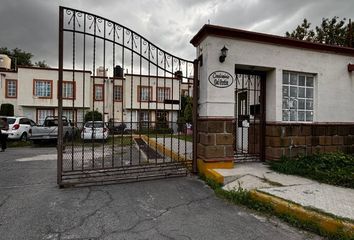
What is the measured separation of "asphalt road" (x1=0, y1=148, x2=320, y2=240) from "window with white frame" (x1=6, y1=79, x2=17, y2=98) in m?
22.0

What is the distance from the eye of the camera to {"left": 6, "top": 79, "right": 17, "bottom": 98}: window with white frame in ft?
73.7

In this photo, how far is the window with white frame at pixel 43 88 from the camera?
2212 centimetres

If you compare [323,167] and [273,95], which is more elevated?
[273,95]

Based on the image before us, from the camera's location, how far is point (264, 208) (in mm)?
3637

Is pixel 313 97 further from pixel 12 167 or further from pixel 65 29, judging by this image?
pixel 12 167

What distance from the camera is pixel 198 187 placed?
15.7 ft

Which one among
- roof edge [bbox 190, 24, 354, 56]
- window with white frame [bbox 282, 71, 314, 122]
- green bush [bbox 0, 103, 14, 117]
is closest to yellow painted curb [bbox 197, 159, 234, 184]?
window with white frame [bbox 282, 71, 314, 122]

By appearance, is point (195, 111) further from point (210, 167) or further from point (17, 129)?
point (17, 129)

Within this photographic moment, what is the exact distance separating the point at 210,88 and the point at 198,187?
2.25 m

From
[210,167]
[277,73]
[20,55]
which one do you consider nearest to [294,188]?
[210,167]

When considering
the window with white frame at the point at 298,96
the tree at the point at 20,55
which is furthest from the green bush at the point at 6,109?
the window with white frame at the point at 298,96

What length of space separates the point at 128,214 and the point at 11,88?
2526 centimetres

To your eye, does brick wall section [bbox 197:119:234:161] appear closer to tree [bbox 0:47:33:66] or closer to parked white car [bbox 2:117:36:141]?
parked white car [bbox 2:117:36:141]

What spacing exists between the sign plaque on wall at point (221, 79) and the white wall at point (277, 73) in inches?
3.8
